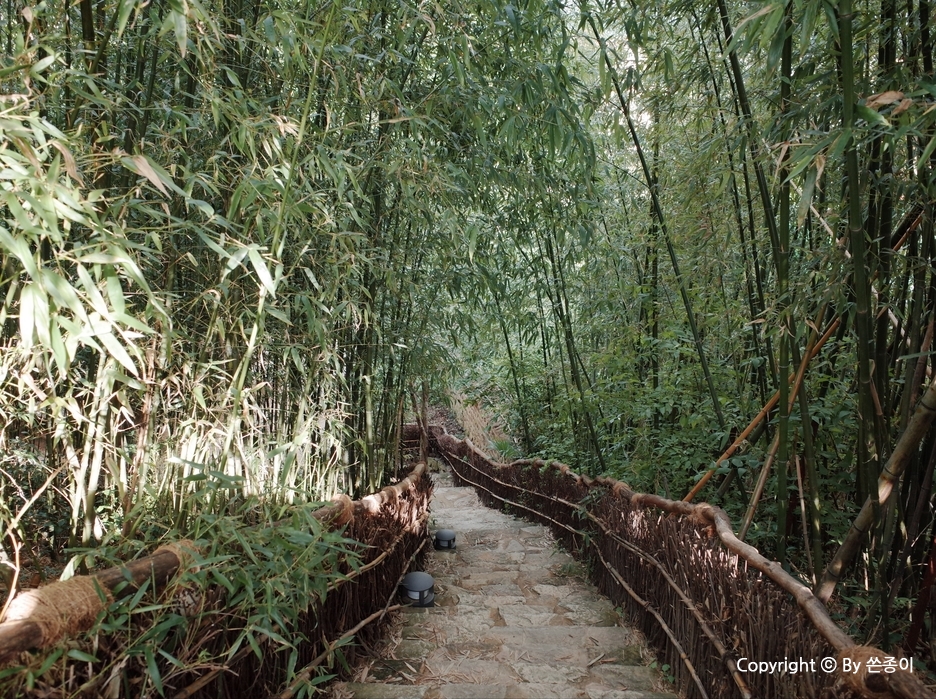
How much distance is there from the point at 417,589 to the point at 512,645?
0.69 m

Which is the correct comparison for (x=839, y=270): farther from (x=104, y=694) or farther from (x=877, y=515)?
(x=104, y=694)

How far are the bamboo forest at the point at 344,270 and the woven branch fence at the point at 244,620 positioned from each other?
0.04 metres

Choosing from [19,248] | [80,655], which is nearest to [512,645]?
[80,655]

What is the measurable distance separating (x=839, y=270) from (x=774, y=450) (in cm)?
70

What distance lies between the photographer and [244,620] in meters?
1.73

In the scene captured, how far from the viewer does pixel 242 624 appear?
1729 millimetres

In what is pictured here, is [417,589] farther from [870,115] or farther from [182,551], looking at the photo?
[870,115]

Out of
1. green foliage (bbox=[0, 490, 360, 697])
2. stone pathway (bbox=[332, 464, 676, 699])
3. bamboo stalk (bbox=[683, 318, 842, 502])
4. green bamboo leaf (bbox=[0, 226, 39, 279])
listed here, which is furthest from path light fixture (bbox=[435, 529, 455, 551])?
green bamboo leaf (bbox=[0, 226, 39, 279])

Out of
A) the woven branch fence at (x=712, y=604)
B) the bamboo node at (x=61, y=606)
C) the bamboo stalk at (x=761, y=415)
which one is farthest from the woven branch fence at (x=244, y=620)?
the bamboo stalk at (x=761, y=415)

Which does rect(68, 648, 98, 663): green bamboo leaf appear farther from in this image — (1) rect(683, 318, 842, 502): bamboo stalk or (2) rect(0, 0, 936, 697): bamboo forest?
(1) rect(683, 318, 842, 502): bamboo stalk

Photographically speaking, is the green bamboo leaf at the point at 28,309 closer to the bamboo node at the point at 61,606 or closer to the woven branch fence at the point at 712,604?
the bamboo node at the point at 61,606

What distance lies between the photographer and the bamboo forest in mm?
1340

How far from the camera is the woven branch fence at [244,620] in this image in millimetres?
1117

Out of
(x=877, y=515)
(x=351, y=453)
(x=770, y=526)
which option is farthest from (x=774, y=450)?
(x=351, y=453)
